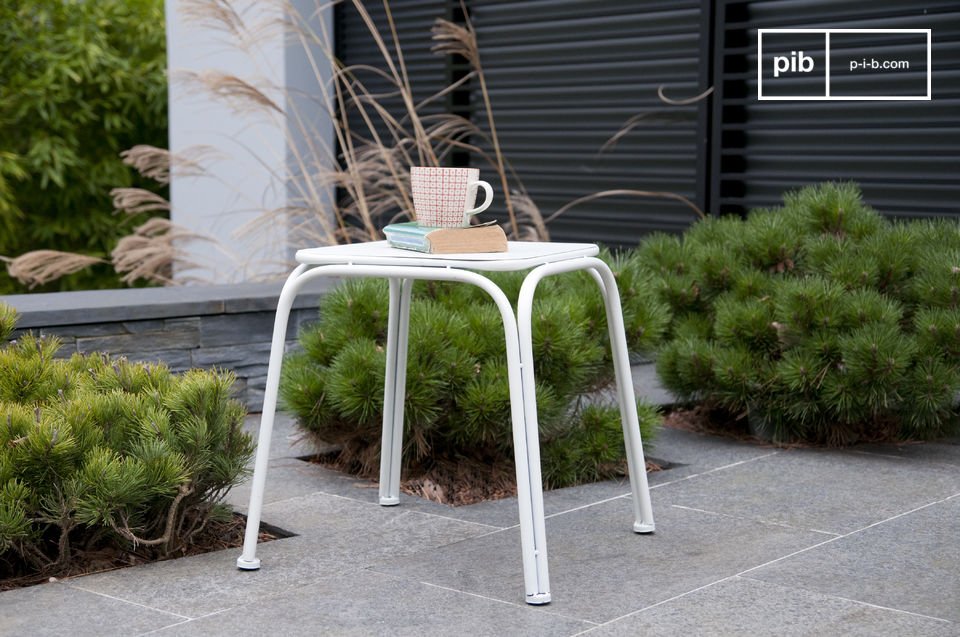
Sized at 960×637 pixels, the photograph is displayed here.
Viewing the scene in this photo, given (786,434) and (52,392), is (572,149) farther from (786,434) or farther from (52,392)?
(52,392)

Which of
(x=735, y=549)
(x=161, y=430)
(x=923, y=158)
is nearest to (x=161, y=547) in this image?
(x=161, y=430)

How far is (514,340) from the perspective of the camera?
2.43 meters

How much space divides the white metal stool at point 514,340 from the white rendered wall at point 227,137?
4.10 m

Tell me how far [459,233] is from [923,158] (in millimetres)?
2916

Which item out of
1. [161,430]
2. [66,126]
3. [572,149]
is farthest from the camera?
[66,126]

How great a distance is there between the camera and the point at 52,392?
2.93m

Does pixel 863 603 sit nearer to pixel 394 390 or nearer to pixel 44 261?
pixel 394 390

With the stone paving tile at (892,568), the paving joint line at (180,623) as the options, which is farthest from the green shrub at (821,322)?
the paving joint line at (180,623)

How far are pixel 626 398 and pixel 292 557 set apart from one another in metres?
0.82

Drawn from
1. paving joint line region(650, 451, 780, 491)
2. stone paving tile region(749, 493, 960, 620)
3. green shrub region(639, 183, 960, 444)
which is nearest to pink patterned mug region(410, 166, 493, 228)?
stone paving tile region(749, 493, 960, 620)

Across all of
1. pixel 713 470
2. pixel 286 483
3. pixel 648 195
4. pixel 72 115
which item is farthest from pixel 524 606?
pixel 72 115

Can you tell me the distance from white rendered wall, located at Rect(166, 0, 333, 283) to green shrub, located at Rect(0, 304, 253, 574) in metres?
3.87

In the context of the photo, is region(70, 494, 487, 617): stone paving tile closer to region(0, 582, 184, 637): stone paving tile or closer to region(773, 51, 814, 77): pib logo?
region(0, 582, 184, 637): stone paving tile

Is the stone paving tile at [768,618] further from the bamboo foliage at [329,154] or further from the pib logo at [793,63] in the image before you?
the pib logo at [793,63]
